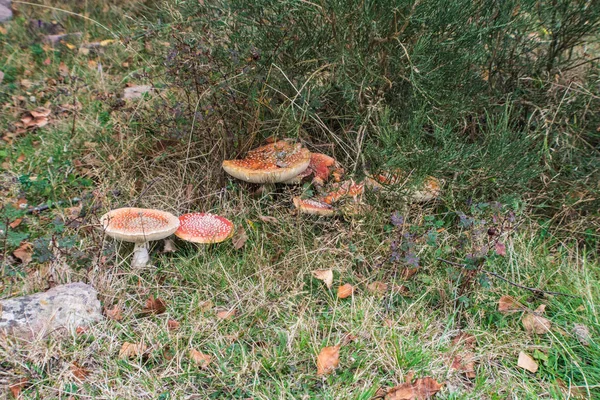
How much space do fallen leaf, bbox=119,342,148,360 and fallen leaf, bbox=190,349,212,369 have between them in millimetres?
254

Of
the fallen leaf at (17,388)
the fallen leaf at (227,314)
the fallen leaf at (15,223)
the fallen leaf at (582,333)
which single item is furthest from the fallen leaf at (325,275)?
the fallen leaf at (15,223)

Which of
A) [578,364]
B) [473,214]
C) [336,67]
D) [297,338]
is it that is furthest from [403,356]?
[336,67]

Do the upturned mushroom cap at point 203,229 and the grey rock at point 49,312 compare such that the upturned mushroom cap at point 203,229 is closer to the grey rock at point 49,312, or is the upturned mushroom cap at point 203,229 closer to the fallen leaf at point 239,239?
the fallen leaf at point 239,239

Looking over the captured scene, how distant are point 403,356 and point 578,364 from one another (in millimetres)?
906

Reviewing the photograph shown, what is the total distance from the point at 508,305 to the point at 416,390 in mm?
884

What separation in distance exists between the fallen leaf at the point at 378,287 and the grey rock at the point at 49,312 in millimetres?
1534

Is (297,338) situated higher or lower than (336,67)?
lower

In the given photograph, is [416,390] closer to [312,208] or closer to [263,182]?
[312,208]

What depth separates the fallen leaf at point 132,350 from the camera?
262 centimetres

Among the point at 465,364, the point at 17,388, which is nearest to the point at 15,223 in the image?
the point at 17,388

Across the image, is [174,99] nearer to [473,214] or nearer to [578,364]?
[473,214]

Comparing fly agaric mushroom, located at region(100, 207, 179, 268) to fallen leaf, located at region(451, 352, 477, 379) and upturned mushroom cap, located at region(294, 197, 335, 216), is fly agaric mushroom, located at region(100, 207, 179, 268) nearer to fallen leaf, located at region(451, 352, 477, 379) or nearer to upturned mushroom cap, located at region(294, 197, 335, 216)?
upturned mushroom cap, located at region(294, 197, 335, 216)

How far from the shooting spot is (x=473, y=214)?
329 centimetres

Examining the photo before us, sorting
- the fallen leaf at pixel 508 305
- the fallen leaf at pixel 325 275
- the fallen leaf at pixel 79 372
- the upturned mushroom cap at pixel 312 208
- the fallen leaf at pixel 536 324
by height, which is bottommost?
the fallen leaf at pixel 79 372
